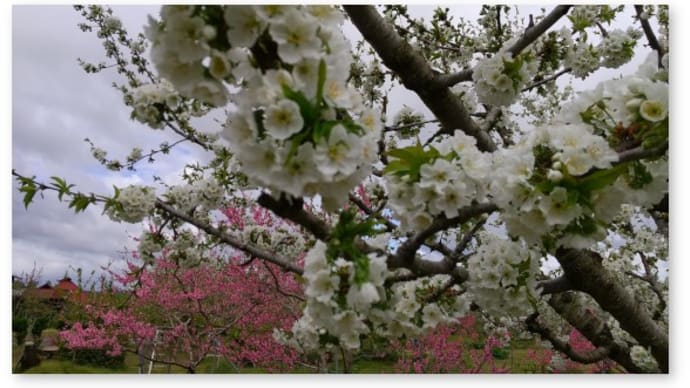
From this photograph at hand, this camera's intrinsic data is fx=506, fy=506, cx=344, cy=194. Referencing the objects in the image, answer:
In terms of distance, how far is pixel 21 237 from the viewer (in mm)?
1995

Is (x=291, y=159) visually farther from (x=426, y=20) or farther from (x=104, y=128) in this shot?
(x=104, y=128)

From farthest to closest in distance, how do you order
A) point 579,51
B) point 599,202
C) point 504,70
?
point 579,51, point 504,70, point 599,202

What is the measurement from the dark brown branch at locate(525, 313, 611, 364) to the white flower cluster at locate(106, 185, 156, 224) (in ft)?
4.33

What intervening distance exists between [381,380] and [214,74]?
1.63 meters

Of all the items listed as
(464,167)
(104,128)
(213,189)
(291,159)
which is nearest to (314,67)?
(291,159)

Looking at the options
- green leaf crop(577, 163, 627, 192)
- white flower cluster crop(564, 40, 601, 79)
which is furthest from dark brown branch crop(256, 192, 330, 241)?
white flower cluster crop(564, 40, 601, 79)

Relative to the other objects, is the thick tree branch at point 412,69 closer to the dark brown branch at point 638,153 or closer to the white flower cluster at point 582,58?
the white flower cluster at point 582,58

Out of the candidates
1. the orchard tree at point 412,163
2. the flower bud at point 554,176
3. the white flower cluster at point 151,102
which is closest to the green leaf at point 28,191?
the orchard tree at point 412,163

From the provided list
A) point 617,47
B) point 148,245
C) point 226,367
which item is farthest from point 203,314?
point 617,47

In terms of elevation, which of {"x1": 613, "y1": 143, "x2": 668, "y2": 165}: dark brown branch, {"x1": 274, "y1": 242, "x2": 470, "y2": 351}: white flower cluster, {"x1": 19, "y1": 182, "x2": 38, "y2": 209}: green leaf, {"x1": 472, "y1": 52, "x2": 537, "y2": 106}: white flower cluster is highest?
{"x1": 472, "y1": 52, "x2": 537, "y2": 106}: white flower cluster

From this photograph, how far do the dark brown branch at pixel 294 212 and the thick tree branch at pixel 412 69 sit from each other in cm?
76

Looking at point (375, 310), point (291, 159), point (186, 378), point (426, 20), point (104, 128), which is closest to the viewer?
point (291, 159)

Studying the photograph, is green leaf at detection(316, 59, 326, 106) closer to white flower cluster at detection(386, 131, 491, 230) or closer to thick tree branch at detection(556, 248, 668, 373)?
white flower cluster at detection(386, 131, 491, 230)

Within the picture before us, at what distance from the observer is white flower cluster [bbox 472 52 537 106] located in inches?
56.9
